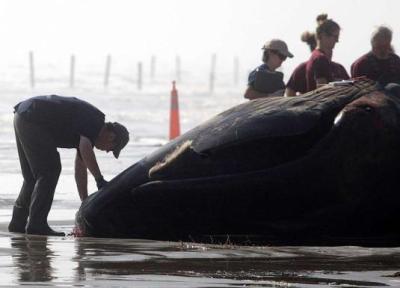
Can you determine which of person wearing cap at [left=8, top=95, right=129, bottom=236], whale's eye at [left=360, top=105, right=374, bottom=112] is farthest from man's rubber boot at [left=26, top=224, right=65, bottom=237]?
whale's eye at [left=360, top=105, right=374, bottom=112]

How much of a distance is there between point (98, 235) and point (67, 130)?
988 mm

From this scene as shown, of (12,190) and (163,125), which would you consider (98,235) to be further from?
(163,125)

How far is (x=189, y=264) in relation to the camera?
9141mm

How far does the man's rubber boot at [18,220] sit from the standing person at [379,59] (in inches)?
115

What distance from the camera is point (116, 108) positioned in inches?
1951

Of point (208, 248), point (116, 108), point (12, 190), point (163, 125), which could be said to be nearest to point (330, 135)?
point (208, 248)

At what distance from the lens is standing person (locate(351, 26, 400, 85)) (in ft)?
38.0

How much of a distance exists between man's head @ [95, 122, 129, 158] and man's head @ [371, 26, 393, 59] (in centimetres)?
212

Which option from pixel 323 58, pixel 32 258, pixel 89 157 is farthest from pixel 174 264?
pixel 323 58

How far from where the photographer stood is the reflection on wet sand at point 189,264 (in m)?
8.25

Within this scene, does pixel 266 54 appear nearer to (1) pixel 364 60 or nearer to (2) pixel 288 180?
(1) pixel 364 60

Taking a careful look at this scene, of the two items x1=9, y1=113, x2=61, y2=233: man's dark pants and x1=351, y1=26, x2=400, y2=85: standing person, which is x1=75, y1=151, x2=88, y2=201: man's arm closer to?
x1=9, y1=113, x2=61, y2=233: man's dark pants

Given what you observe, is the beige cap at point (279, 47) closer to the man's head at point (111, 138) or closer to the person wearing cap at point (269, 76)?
the person wearing cap at point (269, 76)

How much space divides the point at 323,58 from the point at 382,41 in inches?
23.3
